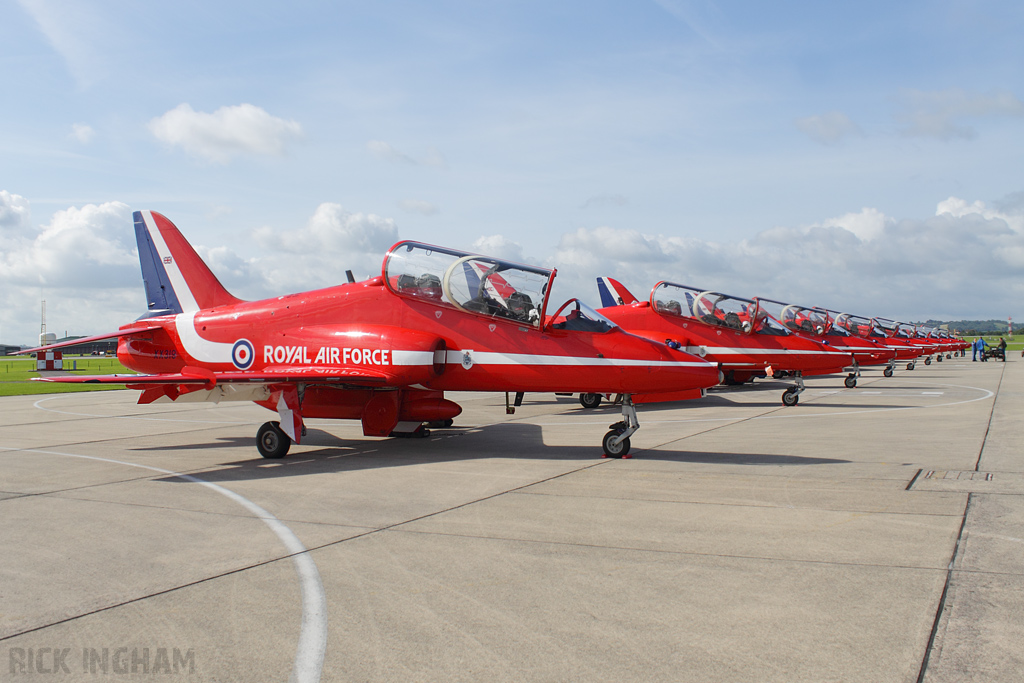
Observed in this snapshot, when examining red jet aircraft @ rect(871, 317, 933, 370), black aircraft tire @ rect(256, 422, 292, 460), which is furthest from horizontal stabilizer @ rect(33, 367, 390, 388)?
red jet aircraft @ rect(871, 317, 933, 370)

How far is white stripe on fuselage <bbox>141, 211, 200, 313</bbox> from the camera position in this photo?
44.9 feet

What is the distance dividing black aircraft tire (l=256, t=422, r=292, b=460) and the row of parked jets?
18 mm

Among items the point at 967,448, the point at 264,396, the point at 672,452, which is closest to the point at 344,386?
the point at 264,396

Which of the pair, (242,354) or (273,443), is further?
(242,354)

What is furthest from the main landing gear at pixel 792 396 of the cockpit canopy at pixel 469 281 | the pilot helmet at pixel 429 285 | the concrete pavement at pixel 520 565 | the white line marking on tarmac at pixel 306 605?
the white line marking on tarmac at pixel 306 605

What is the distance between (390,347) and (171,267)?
6160mm

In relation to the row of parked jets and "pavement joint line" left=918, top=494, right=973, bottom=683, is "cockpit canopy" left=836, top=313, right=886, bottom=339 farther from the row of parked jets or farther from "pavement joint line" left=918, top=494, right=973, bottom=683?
"pavement joint line" left=918, top=494, right=973, bottom=683

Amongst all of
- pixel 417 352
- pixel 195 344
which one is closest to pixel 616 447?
pixel 417 352

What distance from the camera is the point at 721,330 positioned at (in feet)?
66.6

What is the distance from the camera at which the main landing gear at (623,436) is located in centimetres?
1005

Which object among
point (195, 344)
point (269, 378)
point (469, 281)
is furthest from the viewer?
point (195, 344)

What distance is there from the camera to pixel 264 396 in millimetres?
10672

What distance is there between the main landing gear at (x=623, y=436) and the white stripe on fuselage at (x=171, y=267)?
8.42 meters

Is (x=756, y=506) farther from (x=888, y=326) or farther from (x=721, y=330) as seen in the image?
(x=888, y=326)
